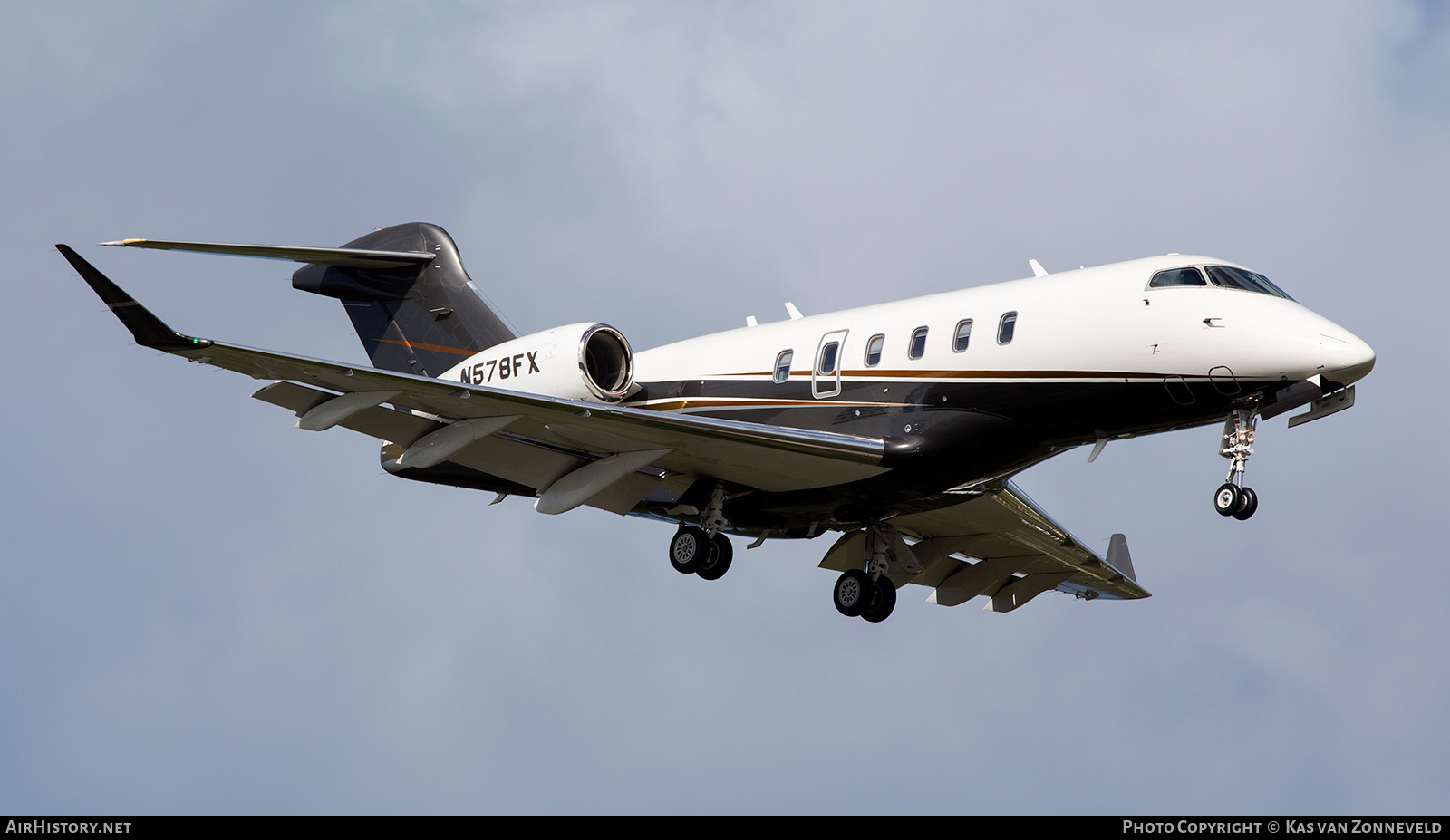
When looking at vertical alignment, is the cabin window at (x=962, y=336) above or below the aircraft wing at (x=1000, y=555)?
above

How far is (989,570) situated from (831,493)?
5.61 m

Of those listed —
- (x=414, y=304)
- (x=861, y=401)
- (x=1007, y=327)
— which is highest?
(x=414, y=304)

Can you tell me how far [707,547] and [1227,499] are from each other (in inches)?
255

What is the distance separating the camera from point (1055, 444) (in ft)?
58.6

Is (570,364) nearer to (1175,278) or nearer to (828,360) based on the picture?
(828,360)

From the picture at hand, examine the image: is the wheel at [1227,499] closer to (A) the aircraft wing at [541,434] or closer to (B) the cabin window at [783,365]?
(A) the aircraft wing at [541,434]

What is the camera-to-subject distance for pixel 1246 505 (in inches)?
624

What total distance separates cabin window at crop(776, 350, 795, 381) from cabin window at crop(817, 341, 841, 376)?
50cm

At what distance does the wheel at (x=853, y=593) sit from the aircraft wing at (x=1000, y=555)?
2.34 ft

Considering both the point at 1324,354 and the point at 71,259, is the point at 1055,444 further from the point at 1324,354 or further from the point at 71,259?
the point at 71,259

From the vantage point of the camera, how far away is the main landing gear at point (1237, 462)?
15859 mm

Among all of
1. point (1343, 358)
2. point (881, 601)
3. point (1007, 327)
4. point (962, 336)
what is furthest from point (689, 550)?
point (1343, 358)

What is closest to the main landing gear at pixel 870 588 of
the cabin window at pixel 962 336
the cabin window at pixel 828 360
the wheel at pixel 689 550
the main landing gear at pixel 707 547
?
the main landing gear at pixel 707 547
